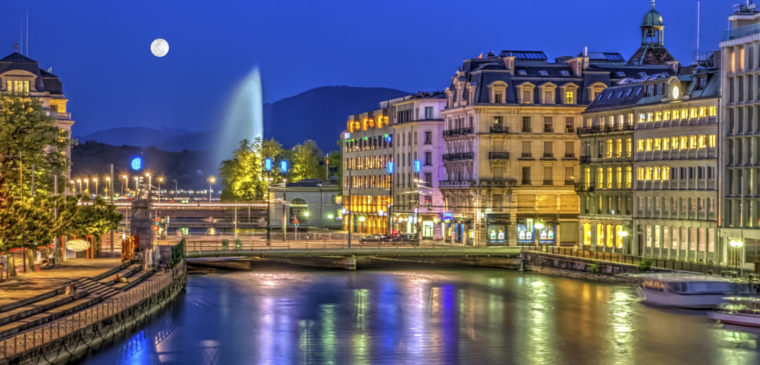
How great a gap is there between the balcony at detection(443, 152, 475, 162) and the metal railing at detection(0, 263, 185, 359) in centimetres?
5331

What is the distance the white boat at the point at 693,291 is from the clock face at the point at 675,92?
2617 centimetres

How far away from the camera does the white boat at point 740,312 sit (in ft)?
282

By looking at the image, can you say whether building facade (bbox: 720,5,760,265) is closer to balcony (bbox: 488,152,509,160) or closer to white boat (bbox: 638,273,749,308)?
white boat (bbox: 638,273,749,308)

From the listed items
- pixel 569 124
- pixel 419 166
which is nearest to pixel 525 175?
pixel 569 124

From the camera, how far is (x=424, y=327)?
88.4m

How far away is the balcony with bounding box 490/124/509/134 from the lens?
14625 cm

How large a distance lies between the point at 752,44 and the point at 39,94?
71447 mm

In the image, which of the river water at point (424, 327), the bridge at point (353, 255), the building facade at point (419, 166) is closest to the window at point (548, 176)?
the bridge at point (353, 255)

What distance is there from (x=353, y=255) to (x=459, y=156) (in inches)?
911

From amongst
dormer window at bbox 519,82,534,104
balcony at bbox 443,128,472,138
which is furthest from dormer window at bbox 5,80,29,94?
dormer window at bbox 519,82,534,104

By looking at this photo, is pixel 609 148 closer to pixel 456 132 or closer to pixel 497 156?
pixel 497 156

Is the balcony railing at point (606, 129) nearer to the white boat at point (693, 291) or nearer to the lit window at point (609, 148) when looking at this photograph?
the lit window at point (609, 148)

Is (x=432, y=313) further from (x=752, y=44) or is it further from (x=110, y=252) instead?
(x=110, y=252)

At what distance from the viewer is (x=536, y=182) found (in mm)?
146625
